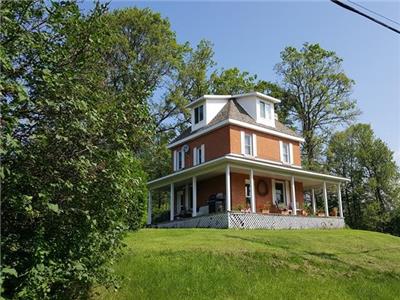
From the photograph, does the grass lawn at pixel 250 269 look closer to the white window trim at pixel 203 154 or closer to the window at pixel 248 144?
the window at pixel 248 144

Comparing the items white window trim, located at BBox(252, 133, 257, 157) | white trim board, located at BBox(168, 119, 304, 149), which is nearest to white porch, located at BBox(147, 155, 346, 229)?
white window trim, located at BBox(252, 133, 257, 157)

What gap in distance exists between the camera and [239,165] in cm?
2275

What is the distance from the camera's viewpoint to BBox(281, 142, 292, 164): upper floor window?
2812cm

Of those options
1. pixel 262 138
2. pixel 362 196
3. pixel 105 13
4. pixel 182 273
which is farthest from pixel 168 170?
pixel 105 13

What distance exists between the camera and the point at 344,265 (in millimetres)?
13484

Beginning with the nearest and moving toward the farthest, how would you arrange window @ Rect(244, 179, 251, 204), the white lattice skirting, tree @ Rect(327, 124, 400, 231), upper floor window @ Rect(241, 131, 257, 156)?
the white lattice skirting < window @ Rect(244, 179, 251, 204) < upper floor window @ Rect(241, 131, 257, 156) < tree @ Rect(327, 124, 400, 231)

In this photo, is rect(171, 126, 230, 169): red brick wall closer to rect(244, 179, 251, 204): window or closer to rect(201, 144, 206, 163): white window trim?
rect(201, 144, 206, 163): white window trim

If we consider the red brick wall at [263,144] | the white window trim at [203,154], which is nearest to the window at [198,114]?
the white window trim at [203,154]

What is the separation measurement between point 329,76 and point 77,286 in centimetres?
3490

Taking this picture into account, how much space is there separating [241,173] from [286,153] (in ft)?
15.4

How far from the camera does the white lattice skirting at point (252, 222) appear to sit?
2075 centimetres

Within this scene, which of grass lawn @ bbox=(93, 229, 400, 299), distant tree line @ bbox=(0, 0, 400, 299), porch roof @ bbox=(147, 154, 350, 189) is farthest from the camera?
porch roof @ bbox=(147, 154, 350, 189)

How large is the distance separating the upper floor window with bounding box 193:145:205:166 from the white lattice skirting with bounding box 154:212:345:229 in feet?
14.3

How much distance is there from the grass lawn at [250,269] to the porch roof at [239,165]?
21.1 ft
